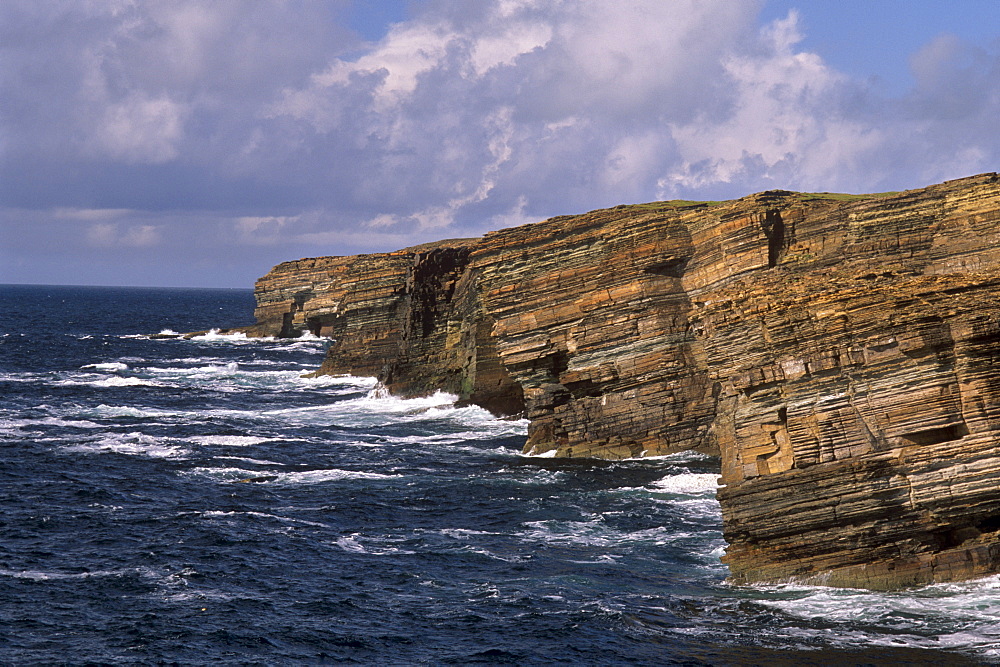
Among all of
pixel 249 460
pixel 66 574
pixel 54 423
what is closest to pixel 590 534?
pixel 66 574

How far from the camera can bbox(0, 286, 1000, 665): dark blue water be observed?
91.8ft

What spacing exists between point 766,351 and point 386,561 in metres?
16.2

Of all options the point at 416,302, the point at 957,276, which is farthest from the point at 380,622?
the point at 416,302

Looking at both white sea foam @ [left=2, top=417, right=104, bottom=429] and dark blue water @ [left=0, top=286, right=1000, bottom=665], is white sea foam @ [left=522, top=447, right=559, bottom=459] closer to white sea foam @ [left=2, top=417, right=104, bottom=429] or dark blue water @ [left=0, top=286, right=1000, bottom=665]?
dark blue water @ [left=0, top=286, right=1000, bottom=665]

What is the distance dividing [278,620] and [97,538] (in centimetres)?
1256

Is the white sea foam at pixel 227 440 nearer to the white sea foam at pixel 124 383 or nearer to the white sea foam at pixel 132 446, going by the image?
the white sea foam at pixel 132 446

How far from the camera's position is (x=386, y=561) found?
3672cm

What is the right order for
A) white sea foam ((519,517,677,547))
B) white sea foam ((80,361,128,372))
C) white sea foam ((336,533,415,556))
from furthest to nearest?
white sea foam ((80,361,128,372)) → white sea foam ((519,517,677,547)) → white sea foam ((336,533,415,556))

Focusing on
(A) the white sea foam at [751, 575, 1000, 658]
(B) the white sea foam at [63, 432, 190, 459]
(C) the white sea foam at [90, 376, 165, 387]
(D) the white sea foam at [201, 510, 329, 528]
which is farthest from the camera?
(C) the white sea foam at [90, 376, 165, 387]

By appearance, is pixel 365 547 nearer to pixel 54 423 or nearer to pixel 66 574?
pixel 66 574

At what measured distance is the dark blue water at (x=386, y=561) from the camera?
27984mm

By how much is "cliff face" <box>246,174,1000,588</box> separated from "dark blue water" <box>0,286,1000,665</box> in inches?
76.4

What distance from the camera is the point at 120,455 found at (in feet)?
182

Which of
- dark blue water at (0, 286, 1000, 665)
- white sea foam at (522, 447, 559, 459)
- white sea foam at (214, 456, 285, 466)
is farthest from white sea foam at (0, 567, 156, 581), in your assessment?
white sea foam at (522, 447, 559, 459)
